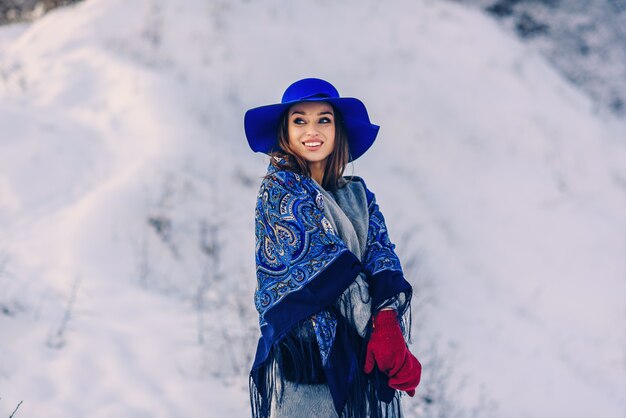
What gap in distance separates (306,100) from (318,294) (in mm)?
726

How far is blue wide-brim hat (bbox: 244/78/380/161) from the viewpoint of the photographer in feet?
6.06

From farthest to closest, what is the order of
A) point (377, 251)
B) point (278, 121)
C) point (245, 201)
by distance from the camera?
point (245, 201) → point (278, 121) → point (377, 251)

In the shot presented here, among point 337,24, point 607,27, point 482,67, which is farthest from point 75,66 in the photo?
point 607,27

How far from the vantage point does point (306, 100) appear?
184cm

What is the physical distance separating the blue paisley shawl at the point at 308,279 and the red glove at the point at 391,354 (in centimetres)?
5

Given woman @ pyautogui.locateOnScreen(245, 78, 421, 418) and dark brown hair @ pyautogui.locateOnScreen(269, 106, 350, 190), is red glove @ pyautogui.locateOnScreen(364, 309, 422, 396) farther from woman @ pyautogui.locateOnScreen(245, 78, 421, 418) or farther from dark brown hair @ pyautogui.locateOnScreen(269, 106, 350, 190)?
dark brown hair @ pyautogui.locateOnScreen(269, 106, 350, 190)

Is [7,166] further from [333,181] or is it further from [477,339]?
[477,339]

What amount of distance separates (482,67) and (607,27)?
412 cm

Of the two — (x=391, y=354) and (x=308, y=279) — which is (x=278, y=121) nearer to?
(x=308, y=279)

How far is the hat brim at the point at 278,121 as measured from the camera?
6.16 ft

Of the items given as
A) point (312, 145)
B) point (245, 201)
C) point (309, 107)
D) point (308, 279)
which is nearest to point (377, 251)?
point (308, 279)

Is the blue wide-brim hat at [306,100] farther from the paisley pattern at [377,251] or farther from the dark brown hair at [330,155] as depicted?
the paisley pattern at [377,251]

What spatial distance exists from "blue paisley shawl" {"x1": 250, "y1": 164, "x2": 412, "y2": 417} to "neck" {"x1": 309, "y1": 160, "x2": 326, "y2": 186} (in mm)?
167

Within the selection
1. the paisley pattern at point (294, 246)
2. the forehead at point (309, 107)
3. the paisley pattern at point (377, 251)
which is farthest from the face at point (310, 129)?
the paisley pattern at point (377, 251)
